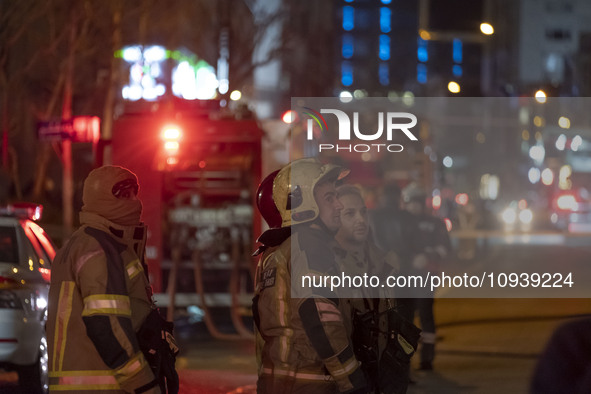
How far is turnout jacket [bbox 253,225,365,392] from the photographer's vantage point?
4098mm

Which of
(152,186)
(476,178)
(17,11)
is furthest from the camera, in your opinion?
(476,178)

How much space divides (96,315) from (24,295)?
3.87m

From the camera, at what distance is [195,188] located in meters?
13.4

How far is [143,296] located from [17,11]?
46.9 ft

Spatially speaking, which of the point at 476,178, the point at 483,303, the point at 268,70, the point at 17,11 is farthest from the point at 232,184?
the point at 268,70

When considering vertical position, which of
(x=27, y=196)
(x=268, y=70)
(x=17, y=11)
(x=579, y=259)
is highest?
(x=268, y=70)

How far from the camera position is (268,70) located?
102188mm

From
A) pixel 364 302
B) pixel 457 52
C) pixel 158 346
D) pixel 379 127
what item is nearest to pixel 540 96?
pixel 457 52

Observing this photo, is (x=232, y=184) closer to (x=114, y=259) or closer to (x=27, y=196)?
(x=114, y=259)

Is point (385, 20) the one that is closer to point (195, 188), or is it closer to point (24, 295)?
point (195, 188)

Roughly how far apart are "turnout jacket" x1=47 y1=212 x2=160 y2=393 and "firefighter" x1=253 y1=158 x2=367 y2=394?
530 mm

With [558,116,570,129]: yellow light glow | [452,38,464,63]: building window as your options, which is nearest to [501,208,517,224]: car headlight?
[558,116,570,129]: yellow light glow

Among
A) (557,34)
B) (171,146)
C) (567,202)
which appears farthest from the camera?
(557,34)

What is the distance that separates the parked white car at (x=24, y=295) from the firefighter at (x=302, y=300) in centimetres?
362
